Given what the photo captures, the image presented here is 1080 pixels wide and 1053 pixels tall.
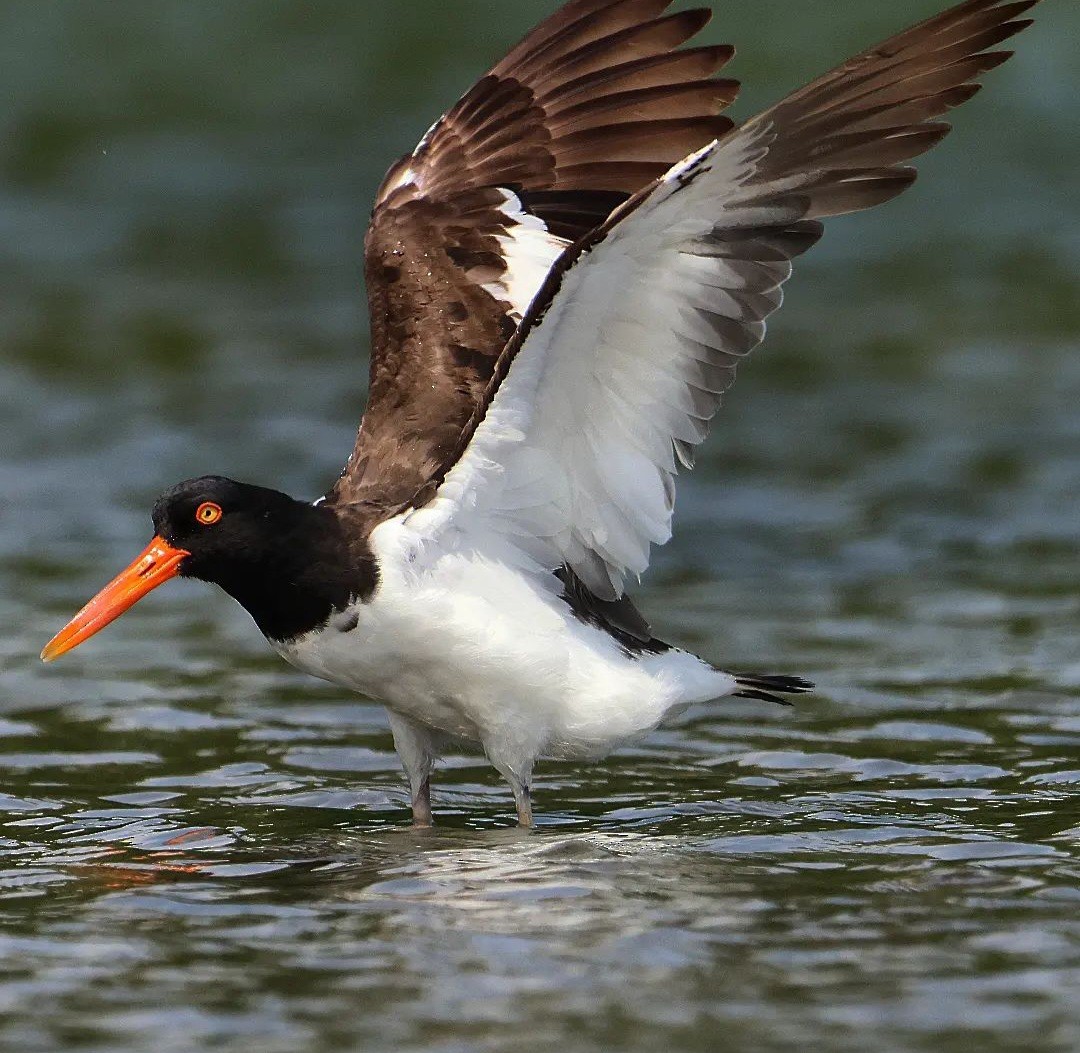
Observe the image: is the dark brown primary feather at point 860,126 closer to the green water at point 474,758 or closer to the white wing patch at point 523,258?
the white wing patch at point 523,258

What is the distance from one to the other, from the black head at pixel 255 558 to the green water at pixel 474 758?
0.73 m

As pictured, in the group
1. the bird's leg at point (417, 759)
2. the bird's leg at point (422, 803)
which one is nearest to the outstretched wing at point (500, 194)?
the bird's leg at point (417, 759)

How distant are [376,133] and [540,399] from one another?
11744 millimetres

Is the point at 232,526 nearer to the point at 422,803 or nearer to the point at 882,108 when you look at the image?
the point at 422,803

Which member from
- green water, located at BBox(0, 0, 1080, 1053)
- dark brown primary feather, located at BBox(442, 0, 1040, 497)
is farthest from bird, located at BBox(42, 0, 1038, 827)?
green water, located at BBox(0, 0, 1080, 1053)

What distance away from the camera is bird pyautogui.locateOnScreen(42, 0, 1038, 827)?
6.37 metres

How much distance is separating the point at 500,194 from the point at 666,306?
1.89 m

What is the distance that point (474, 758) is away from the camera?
28.5ft

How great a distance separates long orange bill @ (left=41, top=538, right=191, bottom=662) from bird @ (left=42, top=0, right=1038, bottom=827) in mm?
11

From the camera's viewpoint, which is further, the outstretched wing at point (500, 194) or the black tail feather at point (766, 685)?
the outstretched wing at point (500, 194)

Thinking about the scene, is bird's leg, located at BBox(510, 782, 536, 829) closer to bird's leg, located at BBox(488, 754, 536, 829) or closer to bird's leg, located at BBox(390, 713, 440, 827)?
bird's leg, located at BBox(488, 754, 536, 829)

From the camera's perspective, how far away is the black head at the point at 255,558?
6.93 metres

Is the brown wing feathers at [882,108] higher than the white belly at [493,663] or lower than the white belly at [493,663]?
higher

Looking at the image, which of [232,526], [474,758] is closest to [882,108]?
[232,526]
